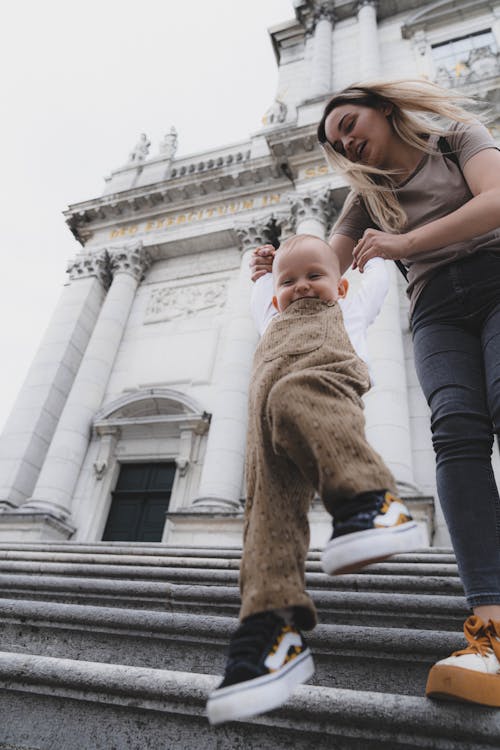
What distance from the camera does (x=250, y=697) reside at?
3.43ft

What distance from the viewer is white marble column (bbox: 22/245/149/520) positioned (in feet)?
33.7

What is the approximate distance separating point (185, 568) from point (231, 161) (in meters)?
13.1

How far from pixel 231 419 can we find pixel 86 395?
145 inches

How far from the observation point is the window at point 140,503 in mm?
10352

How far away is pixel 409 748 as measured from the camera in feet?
5.25

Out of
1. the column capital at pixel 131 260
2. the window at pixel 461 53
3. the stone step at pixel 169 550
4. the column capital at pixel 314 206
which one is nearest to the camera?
the stone step at pixel 169 550

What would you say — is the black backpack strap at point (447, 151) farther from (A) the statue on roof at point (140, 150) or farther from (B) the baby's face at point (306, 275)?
(A) the statue on roof at point (140, 150)

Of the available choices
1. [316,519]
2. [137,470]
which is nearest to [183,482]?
[137,470]

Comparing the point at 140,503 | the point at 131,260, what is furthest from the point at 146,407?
the point at 131,260

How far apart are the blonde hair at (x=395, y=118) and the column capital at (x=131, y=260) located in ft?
39.7

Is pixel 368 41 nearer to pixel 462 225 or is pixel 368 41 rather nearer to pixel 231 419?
pixel 231 419

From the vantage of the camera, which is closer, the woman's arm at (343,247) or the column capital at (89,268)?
the woman's arm at (343,247)

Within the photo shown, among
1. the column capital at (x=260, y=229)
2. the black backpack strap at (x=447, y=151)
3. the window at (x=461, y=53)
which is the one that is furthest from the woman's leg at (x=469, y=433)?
the window at (x=461, y=53)

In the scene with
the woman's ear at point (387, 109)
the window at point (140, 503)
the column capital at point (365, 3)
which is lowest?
the woman's ear at point (387, 109)
